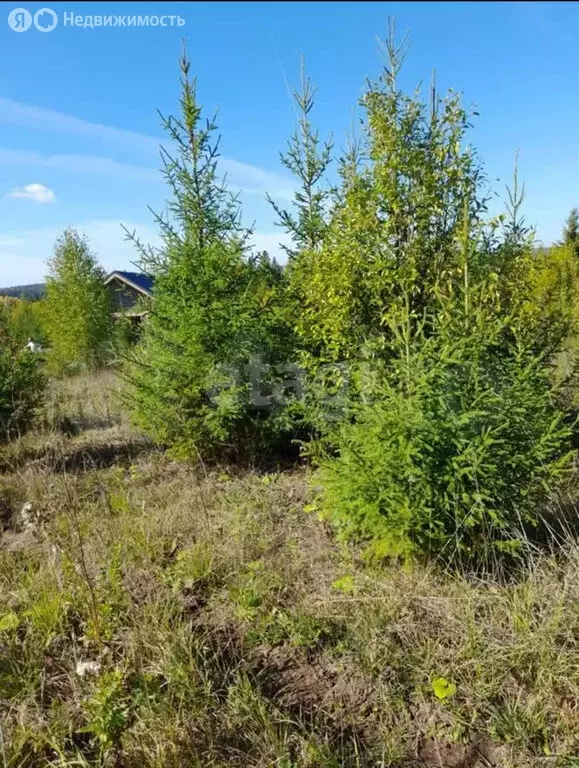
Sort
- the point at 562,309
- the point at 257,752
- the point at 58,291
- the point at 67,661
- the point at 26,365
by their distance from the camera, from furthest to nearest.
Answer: the point at 58,291, the point at 26,365, the point at 562,309, the point at 67,661, the point at 257,752

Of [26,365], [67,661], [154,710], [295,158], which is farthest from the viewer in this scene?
[26,365]

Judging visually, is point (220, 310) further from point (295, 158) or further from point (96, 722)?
point (96, 722)

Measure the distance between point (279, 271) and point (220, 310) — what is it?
1.24m

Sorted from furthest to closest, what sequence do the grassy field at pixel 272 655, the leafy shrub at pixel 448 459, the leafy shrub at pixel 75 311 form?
the leafy shrub at pixel 75 311
the leafy shrub at pixel 448 459
the grassy field at pixel 272 655

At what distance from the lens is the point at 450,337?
10.2 ft

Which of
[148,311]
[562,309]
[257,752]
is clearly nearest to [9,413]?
[148,311]

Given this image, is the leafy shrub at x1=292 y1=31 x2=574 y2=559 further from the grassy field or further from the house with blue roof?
the house with blue roof

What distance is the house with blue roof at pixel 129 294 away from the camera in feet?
18.6

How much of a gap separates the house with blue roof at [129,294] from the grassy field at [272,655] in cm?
296

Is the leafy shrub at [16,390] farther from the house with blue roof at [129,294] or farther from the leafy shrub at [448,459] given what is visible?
the leafy shrub at [448,459]

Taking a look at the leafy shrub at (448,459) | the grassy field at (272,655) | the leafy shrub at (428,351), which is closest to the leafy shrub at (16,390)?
the grassy field at (272,655)

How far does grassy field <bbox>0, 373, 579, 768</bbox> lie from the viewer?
2.00m

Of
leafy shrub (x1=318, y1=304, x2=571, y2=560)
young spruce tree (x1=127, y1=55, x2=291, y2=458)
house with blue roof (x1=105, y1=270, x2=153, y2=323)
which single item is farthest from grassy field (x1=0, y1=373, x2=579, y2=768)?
house with blue roof (x1=105, y1=270, x2=153, y2=323)

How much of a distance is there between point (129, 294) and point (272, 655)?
15.9 ft
